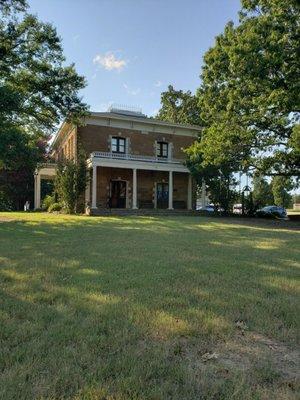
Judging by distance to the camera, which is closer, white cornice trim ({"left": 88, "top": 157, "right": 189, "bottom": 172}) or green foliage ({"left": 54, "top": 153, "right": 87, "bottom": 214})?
green foliage ({"left": 54, "top": 153, "right": 87, "bottom": 214})

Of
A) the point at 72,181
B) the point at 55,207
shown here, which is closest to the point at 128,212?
the point at 72,181

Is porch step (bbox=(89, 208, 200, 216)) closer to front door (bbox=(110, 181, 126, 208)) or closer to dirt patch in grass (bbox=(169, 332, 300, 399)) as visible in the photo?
front door (bbox=(110, 181, 126, 208))

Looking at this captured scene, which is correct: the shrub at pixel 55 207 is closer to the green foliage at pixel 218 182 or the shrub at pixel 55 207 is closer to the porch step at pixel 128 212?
the porch step at pixel 128 212

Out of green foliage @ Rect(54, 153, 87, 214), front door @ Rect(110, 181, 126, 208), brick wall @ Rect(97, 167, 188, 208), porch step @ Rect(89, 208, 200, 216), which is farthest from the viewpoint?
front door @ Rect(110, 181, 126, 208)

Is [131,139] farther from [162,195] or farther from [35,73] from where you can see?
[35,73]

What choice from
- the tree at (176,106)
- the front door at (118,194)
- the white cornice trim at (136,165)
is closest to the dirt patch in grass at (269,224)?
the white cornice trim at (136,165)

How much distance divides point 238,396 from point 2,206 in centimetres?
4101

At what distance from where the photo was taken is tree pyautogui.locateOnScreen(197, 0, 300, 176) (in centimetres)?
1927

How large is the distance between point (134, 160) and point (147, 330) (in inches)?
1084

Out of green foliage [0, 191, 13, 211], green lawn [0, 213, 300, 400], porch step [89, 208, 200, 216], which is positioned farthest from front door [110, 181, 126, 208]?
green lawn [0, 213, 300, 400]

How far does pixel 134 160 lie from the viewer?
30.9 m

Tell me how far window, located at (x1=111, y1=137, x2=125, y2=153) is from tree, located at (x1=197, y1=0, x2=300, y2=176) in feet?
29.5

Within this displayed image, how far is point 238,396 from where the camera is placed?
265 centimetres

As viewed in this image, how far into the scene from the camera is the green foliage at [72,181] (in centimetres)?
2714
